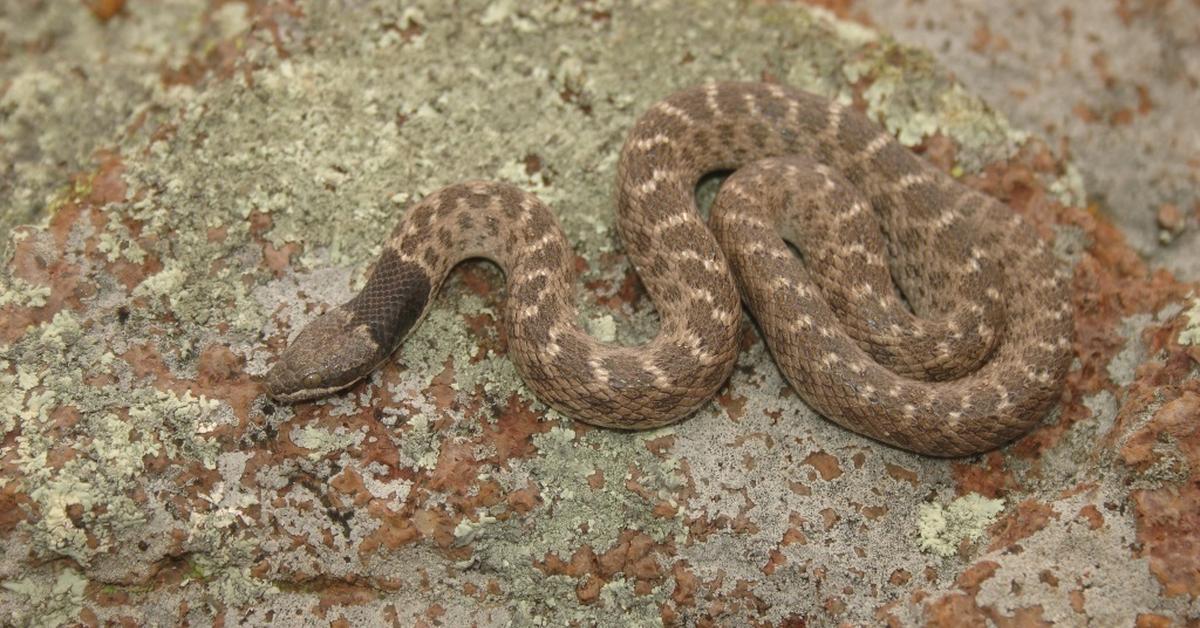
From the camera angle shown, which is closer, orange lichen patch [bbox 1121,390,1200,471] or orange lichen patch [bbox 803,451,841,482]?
orange lichen patch [bbox 1121,390,1200,471]

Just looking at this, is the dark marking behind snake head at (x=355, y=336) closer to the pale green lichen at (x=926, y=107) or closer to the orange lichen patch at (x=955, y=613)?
the orange lichen patch at (x=955, y=613)

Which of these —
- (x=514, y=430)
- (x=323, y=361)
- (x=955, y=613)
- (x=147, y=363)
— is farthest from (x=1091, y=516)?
(x=147, y=363)

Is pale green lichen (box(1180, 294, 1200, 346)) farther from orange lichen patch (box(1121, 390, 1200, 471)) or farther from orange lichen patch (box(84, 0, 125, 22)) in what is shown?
orange lichen patch (box(84, 0, 125, 22))

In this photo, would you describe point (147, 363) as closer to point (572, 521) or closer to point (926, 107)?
point (572, 521)

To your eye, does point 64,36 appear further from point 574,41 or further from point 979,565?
point 979,565

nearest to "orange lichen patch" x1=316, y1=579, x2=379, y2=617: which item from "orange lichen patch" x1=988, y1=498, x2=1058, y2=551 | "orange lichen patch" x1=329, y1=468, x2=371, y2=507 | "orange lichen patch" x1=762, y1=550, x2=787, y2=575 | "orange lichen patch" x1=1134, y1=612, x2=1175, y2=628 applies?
"orange lichen patch" x1=329, y1=468, x2=371, y2=507

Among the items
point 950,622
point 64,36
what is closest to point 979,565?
point 950,622
